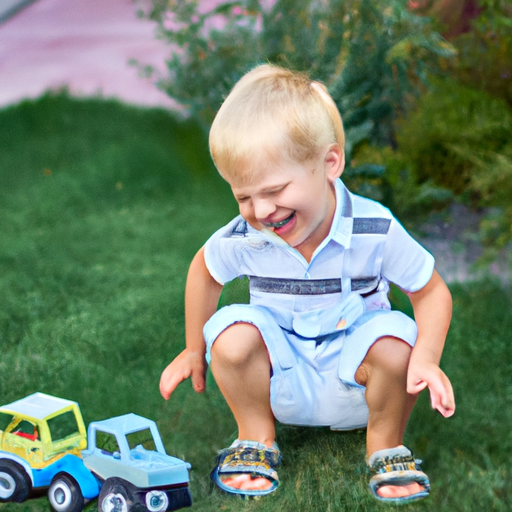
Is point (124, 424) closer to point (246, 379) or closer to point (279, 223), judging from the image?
point (246, 379)

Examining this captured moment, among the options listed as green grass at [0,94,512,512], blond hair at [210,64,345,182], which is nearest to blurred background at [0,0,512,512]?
green grass at [0,94,512,512]

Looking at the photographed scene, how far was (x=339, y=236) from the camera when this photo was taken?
1.94 m

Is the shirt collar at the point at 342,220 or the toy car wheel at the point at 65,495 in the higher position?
the shirt collar at the point at 342,220

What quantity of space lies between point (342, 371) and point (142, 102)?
153 inches

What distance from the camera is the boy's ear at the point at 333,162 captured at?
6.15 ft

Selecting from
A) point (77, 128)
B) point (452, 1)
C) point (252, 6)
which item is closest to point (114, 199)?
point (77, 128)

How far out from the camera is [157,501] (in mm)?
1717

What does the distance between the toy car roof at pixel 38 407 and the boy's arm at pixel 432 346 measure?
0.88m

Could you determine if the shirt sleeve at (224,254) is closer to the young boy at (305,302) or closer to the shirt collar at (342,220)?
the young boy at (305,302)

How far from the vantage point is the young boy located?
5.87 ft

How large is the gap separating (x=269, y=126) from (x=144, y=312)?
147 cm

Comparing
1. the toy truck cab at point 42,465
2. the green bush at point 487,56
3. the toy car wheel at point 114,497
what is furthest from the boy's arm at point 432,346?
the green bush at point 487,56

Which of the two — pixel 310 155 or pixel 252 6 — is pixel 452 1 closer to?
pixel 252 6

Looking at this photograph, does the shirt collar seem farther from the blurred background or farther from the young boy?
the blurred background
